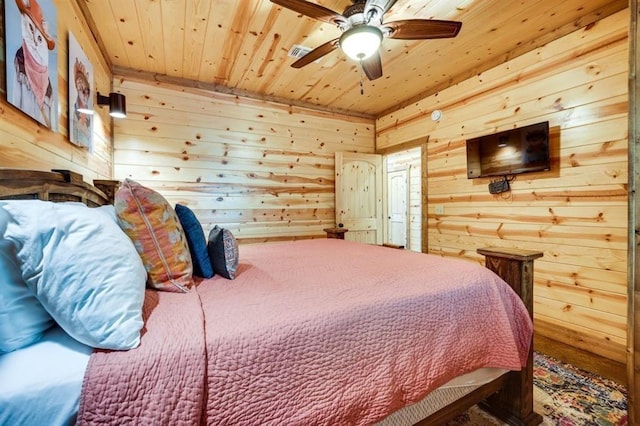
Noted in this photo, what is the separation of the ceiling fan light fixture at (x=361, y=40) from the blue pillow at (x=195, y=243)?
4.80 feet

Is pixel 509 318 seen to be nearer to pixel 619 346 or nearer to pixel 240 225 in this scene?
pixel 619 346

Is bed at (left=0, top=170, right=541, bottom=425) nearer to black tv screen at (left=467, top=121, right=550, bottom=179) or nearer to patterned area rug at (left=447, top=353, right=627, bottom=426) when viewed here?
patterned area rug at (left=447, top=353, right=627, bottom=426)

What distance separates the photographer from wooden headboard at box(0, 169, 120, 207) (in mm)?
1003

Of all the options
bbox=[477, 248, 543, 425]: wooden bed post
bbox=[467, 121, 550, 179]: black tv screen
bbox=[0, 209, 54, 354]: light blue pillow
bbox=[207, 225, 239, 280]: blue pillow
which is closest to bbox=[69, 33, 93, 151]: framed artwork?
bbox=[207, 225, 239, 280]: blue pillow

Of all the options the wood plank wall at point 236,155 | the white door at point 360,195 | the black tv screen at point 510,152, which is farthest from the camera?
the white door at point 360,195

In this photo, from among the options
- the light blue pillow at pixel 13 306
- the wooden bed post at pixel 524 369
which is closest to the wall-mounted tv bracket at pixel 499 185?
the wooden bed post at pixel 524 369

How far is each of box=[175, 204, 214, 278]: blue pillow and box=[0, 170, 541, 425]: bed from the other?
9cm

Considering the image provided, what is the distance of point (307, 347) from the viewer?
34.7 inches

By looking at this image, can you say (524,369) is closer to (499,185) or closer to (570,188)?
(570,188)

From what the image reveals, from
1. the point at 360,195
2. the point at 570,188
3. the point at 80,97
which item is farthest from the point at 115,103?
the point at 570,188

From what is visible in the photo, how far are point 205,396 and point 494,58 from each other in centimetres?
360

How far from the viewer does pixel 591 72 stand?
2.22m

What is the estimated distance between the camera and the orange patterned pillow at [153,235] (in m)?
1.09

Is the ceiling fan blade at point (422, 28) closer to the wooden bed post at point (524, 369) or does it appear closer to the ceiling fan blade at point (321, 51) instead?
the ceiling fan blade at point (321, 51)
